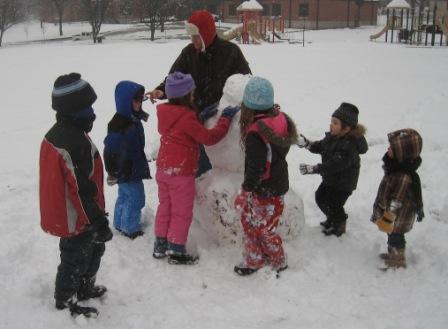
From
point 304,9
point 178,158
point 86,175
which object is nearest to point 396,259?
point 178,158

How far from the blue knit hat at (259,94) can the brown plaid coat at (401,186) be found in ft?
3.46

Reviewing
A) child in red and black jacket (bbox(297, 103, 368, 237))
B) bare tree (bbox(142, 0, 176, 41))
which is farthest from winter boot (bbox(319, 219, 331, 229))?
bare tree (bbox(142, 0, 176, 41))

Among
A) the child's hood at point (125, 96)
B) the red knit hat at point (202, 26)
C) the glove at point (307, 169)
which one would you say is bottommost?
the glove at point (307, 169)

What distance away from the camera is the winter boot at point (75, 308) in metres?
3.27

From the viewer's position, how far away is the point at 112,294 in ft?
11.8

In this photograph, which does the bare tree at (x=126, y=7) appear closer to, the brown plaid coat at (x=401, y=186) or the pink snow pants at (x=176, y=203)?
the pink snow pants at (x=176, y=203)

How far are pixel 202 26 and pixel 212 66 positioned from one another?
372 millimetres

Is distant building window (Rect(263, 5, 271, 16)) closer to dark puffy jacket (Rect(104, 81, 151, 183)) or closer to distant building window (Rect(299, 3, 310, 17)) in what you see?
distant building window (Rect(299, 3, 310, 17))

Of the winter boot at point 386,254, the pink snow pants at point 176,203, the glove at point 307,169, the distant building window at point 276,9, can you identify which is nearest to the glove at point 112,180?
the pink snow pants at point 176,203

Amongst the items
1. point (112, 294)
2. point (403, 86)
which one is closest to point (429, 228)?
point (112, 294)

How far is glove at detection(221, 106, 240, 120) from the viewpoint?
3.96 meters

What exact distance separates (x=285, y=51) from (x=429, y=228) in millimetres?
15565

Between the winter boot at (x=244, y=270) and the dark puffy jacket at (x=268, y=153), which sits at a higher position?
the dark puffy jacket at (x=268, y=153)

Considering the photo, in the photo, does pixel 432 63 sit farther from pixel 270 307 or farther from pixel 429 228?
pixel 270 307
